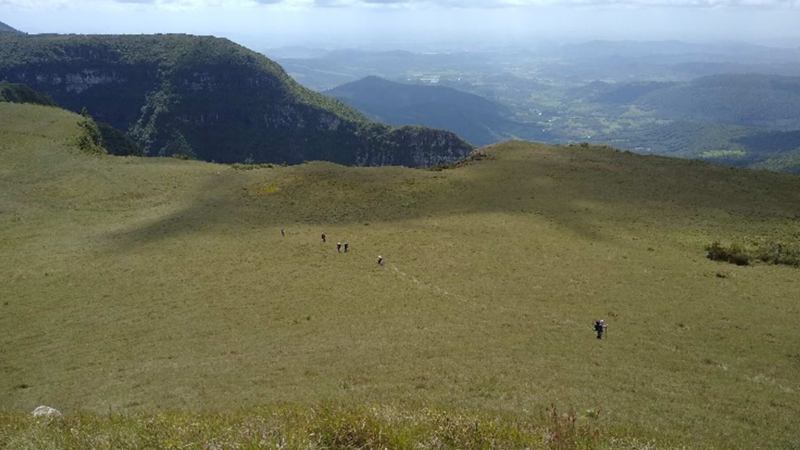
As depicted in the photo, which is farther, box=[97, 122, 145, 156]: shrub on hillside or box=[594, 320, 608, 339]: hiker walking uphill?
box=[97, 122, 145, 156]: shrub on hillside

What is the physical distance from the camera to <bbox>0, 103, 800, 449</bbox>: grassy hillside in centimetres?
2014

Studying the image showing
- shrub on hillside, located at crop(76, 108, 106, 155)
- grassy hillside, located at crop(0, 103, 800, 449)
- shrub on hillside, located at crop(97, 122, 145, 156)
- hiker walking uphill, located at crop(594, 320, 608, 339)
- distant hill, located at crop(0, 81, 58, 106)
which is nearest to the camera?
grassy hillside, located at crop(0, 103, 800, 449)

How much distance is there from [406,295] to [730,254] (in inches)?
1094

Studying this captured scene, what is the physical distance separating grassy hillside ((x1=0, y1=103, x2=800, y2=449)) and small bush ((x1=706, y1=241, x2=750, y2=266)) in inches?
44.4

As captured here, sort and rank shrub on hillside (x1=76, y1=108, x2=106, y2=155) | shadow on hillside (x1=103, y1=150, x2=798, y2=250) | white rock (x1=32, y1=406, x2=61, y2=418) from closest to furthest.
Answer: white rock (x1=32, y1=406, x2=61, y2=418) → shadow on hillside (x1=103, y1=150, x2=798, y2=250) → shrub on hillside (x1=76, y1=108, x2=106, y2=155)

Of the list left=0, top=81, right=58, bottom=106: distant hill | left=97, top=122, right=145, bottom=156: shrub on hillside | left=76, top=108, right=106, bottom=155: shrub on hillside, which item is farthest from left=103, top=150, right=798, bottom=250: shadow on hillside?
left=0, top=81, right=58, bottom=106: distant hill

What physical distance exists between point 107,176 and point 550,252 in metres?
56.6

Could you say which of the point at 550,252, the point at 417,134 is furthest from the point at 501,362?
the point at 417,134

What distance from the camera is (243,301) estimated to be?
1272 inches

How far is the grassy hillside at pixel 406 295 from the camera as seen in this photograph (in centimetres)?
2014

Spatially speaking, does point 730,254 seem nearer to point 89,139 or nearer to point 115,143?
point 89,139

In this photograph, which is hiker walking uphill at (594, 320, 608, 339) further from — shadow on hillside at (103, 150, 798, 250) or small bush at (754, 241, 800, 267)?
small bush at (754, 241, 800, 267)

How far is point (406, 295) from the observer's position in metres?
33.3

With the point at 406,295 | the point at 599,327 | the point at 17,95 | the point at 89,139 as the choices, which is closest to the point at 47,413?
the point at 406,295
